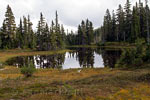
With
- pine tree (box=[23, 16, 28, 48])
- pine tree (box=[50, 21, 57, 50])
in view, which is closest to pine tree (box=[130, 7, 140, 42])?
pine tree (box=[50, 21, 57, 50])

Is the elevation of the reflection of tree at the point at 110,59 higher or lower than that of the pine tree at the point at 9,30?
lower

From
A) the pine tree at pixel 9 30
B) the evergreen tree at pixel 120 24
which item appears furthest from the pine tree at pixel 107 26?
the pine tree at pixel 9 30

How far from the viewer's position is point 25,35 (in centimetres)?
6334

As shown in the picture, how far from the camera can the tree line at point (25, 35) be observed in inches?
2168

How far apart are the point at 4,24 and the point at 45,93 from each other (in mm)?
52906

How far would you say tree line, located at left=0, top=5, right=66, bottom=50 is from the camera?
55.1 meters

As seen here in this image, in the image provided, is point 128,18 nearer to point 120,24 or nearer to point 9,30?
point 120,24

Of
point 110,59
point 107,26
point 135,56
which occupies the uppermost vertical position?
point 107,26

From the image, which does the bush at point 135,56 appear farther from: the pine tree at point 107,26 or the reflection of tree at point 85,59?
the pine tree at point 107,26

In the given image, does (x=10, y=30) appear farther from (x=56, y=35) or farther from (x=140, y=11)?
(x=140, y=11)

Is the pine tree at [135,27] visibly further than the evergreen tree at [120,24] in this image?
No

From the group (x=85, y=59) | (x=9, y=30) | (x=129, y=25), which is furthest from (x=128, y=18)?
(x=9, y=30)

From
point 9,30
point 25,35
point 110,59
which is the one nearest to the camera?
point 110,59

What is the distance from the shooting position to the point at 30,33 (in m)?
66.9
